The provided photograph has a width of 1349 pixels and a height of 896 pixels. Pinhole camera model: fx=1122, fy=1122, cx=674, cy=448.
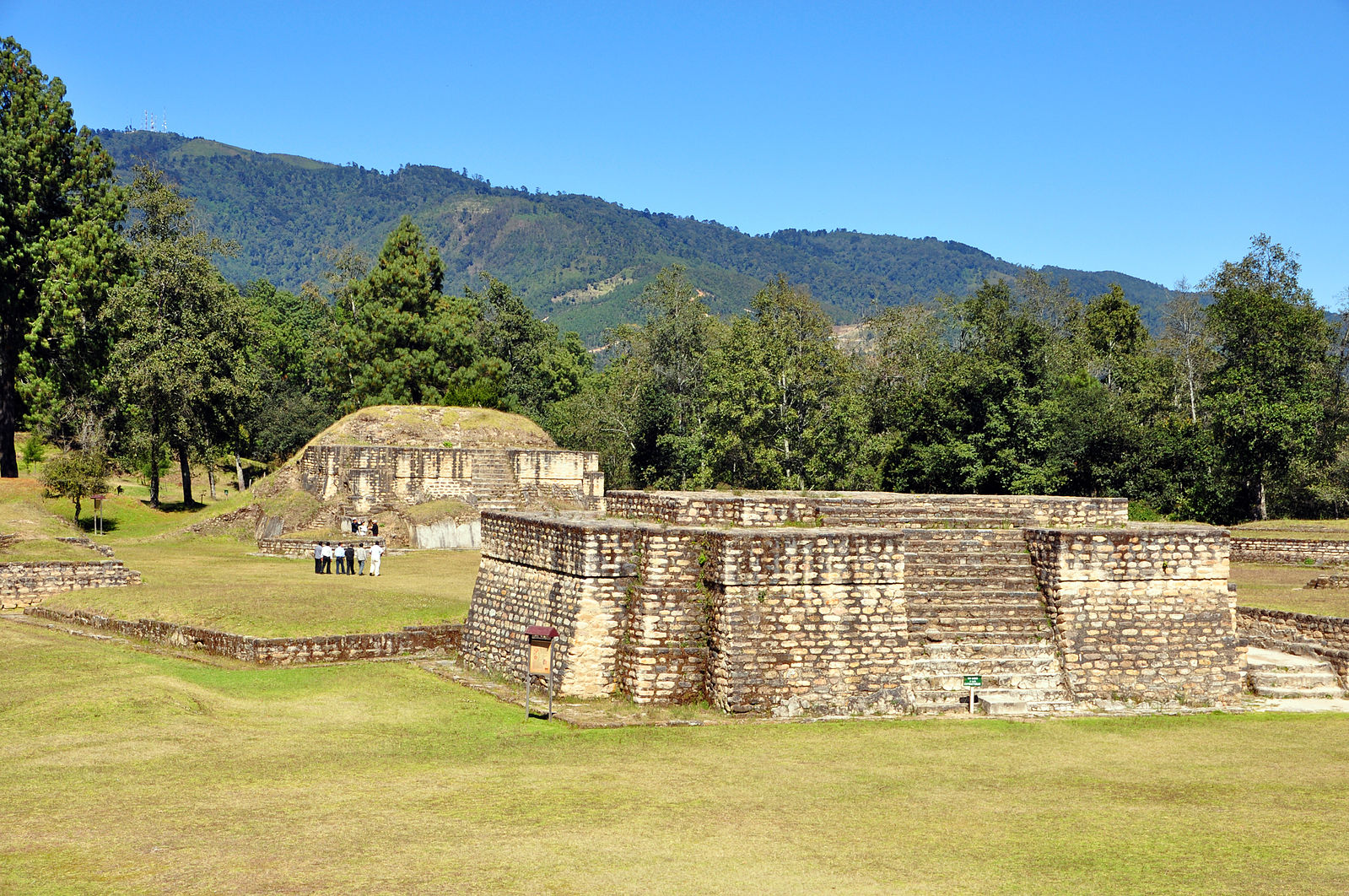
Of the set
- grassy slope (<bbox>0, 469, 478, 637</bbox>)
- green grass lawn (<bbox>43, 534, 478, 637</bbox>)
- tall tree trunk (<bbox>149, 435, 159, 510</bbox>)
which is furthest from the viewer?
tall tree trunk (<bbox>149, 435, 159, 510</bbox>)

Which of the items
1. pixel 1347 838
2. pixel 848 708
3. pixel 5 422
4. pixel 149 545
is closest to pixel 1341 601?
pixel 848 708

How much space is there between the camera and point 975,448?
39.1 m

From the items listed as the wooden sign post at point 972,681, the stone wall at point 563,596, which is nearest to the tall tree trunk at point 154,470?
the stone wall at point 563,596

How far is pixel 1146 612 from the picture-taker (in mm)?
13781

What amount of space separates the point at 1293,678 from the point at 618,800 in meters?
9.89

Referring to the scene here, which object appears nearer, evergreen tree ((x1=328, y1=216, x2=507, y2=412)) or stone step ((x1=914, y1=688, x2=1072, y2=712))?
stone step ((x1=914, y1=688, x2=1072, y2=712))

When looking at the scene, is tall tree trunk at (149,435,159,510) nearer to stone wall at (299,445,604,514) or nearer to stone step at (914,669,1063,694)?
stone wall at (299,445,604,514)

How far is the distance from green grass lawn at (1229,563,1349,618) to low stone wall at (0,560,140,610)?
18.6 m

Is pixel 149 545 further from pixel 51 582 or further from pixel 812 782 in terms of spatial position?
pixel 812 782

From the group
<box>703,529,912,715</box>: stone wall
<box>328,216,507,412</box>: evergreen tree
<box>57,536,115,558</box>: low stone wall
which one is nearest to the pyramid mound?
<box>328,216,507,412</box>: evergreen tree

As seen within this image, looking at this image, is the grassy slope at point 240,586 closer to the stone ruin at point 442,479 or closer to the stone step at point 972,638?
the stone ruin at point 442,479

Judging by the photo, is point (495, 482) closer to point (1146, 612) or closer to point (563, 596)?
point (563, 596)

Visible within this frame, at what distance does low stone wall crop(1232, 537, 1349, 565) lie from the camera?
89.1ft

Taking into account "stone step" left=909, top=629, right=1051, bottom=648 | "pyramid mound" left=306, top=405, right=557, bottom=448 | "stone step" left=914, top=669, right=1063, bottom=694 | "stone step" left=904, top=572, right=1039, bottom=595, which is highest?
"pyramid mound" left=306, top=405, right=557, bottom=448
